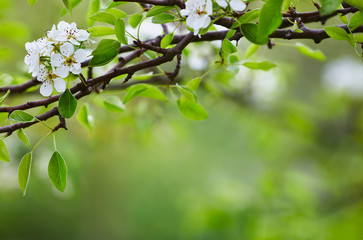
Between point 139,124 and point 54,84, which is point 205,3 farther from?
point 139,124

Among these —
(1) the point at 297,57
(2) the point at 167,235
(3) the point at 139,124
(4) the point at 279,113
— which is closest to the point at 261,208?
(4) the point at 279,113

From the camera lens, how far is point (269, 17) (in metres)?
0.35

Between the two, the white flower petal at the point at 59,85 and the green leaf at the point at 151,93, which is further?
the green leaf at the point at 151,93

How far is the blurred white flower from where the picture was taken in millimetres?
1776

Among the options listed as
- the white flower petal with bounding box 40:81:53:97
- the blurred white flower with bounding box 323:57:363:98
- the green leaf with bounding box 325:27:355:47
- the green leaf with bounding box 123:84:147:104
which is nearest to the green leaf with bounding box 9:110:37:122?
the white flower petal with bounding box 40:81:53:97

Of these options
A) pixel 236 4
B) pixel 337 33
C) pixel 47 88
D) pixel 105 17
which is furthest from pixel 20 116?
pixel 337 33

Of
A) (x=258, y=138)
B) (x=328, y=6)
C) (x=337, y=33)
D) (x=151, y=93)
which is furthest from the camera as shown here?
(x=258, y=138)

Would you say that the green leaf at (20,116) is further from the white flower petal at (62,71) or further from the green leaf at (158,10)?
the green leaf at (158,10)

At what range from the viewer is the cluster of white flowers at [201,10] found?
1.19 ft

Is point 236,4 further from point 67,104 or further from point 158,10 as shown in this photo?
point 67,104

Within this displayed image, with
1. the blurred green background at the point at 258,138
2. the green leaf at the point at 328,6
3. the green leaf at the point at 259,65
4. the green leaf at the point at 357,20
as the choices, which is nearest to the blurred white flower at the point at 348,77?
the blurred green background at the point at 258,138

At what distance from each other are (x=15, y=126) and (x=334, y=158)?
1.90 meters

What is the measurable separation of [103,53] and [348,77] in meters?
1.61

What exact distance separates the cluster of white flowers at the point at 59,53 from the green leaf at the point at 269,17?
0.59 ft
